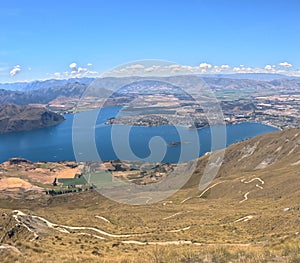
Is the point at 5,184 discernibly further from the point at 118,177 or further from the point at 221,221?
the point at 221,221

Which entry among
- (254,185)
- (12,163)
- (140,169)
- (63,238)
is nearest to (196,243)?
(63,238)

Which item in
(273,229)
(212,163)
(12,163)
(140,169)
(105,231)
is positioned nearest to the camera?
(273,229)

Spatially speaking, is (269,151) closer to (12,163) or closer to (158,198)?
(158,198)

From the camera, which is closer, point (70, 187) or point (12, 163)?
point (70, 187)

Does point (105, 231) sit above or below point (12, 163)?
above

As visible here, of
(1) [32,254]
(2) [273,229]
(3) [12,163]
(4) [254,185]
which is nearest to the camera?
(1) [32,254]

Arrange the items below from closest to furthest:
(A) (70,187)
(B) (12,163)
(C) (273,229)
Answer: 1. (C) (273,229)
2. (A) (70,187)
3. (B) (12,163)

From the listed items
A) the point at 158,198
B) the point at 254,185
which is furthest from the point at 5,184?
the point at 254,185

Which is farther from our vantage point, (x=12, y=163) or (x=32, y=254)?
(x=12, y=163)

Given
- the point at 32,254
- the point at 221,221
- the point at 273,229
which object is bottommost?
the point at 221,221
